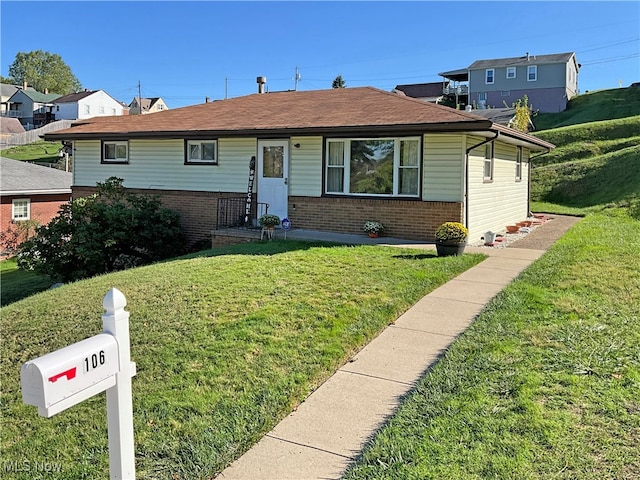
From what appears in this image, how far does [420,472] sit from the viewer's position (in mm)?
3383

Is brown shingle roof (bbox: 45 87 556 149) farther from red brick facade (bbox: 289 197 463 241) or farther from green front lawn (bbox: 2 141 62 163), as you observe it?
green front lawn (bbox: 2 141 62 163)

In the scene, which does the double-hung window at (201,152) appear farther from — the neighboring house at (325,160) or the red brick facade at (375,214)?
the red brick facade at (375,214)

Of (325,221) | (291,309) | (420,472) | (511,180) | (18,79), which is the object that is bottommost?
(420,472)

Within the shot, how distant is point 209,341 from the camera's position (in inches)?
227

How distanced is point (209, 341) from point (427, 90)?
6696cm

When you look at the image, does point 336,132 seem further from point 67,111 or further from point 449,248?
point 67,111

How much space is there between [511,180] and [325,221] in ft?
23.8

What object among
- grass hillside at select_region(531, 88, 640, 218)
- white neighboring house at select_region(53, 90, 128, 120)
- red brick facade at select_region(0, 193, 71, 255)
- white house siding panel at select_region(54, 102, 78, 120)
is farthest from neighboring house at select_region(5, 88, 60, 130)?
grass hillside at select_region(531, 88, 640, 218)

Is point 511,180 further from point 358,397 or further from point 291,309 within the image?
point 358,397

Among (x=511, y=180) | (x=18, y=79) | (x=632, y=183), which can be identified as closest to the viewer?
(x=511, y=180)

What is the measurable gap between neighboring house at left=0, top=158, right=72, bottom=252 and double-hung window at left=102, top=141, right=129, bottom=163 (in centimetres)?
484

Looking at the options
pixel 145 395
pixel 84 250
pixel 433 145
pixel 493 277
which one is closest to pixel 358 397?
pixel 145 395

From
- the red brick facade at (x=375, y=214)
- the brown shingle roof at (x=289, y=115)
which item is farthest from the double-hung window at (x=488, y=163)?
the red brick facade at (x=375, y=214)

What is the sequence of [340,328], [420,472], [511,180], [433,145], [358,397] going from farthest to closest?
[511,180] → [433,145] → [340,328] → [358,397] → [420,472]
